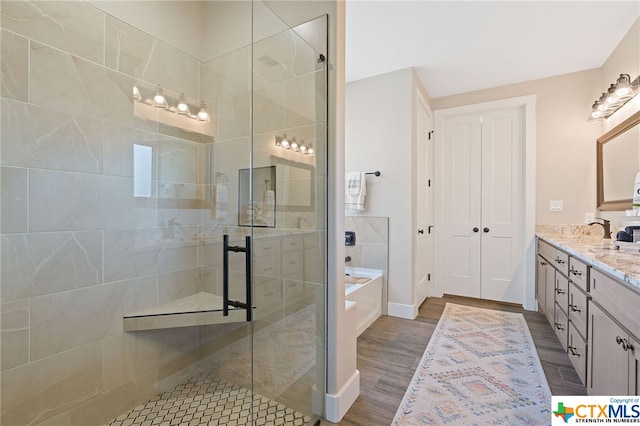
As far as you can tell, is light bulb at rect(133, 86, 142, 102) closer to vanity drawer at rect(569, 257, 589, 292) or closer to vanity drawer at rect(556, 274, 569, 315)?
vanity drawer at rect(569, 257, 589, 292)

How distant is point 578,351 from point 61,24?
343 cm

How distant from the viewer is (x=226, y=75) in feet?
6.79

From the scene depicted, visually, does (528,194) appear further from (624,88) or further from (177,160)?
(177,160)

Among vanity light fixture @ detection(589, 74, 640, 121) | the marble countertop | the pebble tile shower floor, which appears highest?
vanity light fixture @ detection(589, 74, 640, 121)

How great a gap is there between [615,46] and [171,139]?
12.8 feet

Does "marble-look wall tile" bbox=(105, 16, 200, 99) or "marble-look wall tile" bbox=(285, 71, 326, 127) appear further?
"marble-look wall tile" bbox=(105, 16, 200, 99)

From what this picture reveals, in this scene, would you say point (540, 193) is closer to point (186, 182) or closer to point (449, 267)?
A: point (449, 267)

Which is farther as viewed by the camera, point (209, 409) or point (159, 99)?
point (159, 99)

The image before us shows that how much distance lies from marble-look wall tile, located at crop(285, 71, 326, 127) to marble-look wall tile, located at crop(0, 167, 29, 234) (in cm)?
124

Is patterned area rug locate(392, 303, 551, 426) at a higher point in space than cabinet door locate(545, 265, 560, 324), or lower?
lower

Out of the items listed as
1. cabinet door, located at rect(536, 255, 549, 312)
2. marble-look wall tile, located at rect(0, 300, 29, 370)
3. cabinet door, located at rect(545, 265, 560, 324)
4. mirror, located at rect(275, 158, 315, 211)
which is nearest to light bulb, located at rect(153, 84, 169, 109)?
mirror, located at rect(275, 158, 315, 211)

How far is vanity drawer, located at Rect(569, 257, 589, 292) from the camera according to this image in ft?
5.70

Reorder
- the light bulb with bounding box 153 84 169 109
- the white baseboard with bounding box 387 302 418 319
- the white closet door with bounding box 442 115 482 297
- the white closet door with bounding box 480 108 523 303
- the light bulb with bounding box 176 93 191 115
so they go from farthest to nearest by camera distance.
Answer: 1. the white closet door with bounding box 442 115 482 297
2. the white closet door with bounding box 480 108 523 303
3. the white baseboard with bounding box 387 302 418 319
4. the light bulb with bounding box 176 93 191 115
5. the light bulb with bounding box 153 84 169 109

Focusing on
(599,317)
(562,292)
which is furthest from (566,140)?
(599,317)
